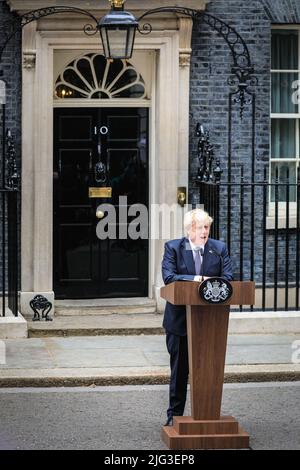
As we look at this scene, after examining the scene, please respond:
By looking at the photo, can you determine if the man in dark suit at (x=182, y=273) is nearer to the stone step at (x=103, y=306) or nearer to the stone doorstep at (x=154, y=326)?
the stone doorstep at (x=154, y=326)

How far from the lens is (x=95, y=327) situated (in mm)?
13148

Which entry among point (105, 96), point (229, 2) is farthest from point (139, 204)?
point (229, 2)

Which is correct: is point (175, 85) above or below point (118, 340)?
above

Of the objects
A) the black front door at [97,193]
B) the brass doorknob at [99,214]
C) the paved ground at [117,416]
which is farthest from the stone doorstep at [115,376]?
the brass doorknob at [99,214]

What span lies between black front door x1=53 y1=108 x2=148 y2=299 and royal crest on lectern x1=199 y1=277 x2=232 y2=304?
5988 mm

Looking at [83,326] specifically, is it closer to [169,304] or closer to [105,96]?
[105,96]

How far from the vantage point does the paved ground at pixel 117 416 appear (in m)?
8.73

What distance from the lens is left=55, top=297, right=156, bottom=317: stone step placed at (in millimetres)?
13977

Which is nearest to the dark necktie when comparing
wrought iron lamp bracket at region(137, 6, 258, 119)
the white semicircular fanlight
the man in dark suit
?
the man in dark suit

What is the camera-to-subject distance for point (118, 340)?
12.9 m

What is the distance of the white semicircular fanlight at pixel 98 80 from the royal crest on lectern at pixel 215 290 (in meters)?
6.26

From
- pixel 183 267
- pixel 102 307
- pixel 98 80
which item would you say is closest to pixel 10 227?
pixel 102 307

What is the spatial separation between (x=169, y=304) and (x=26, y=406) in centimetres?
178

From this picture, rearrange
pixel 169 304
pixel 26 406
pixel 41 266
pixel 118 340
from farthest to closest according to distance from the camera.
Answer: pixel 41 266 < pixel 118 340 < pixel 26 406 < pixel 169 304
